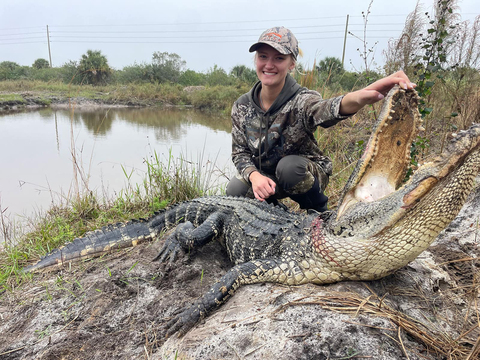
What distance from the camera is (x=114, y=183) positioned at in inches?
219

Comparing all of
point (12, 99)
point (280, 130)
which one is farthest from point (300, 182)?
point (12, 99)

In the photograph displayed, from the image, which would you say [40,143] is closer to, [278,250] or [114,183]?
[114,183]

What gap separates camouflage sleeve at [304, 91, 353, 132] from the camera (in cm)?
232

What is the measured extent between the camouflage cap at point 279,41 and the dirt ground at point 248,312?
6.34 feet

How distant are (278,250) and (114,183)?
14.1 feet

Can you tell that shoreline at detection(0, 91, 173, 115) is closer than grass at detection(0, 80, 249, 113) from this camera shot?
Yes

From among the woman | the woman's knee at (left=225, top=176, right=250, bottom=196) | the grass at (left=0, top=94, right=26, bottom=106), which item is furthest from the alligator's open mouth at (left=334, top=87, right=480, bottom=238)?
the grass at (left=0, top=94, right=26, bottom=106)

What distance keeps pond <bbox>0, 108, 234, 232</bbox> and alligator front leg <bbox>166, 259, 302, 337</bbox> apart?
266cm

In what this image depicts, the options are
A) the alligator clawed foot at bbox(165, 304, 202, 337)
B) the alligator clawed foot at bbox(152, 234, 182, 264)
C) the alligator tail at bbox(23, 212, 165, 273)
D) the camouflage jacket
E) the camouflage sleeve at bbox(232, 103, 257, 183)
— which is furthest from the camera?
the camouflage sleeve at bbox(232, 103, 257, 183)

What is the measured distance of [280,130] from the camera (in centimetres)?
304

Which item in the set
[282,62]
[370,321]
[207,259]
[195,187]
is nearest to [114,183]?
[195,187]

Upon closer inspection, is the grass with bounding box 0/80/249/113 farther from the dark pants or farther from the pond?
the dark pants

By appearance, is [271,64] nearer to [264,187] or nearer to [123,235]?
[264,187]

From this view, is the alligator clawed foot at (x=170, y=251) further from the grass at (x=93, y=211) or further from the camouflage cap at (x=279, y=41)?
the camouflage cap at (x=279, y=41)
